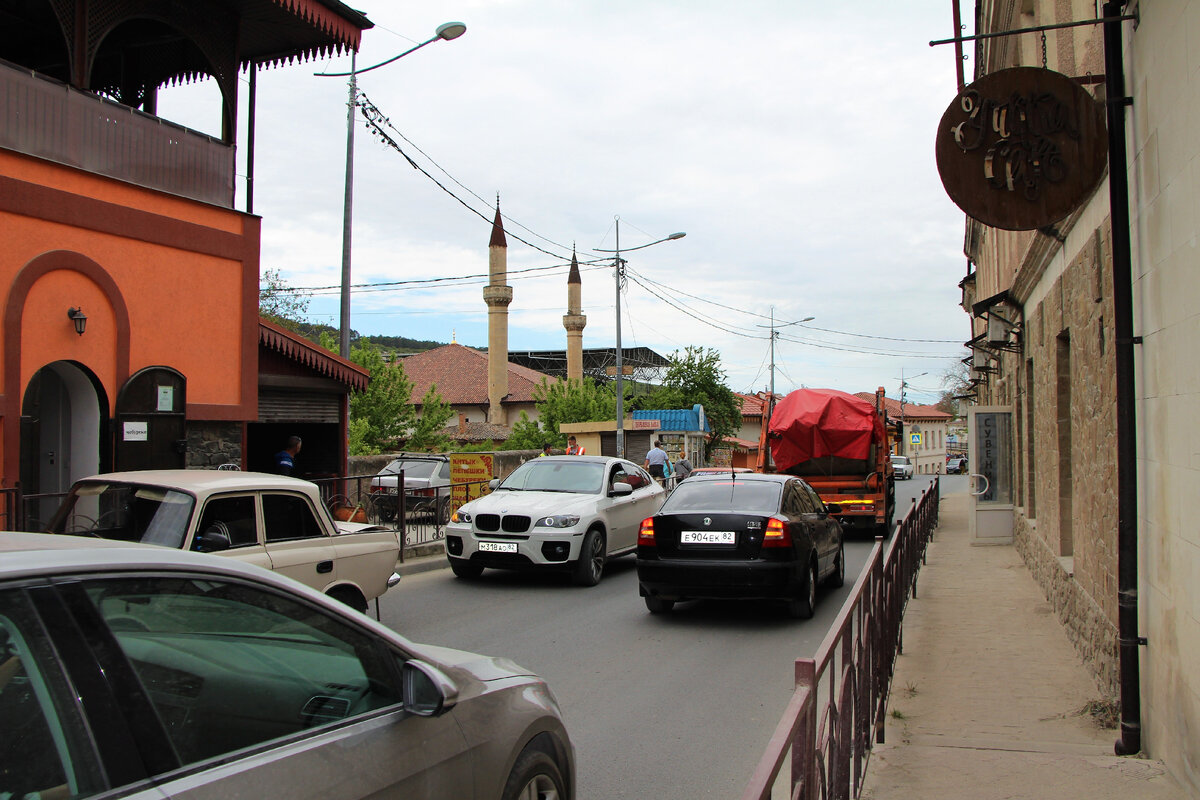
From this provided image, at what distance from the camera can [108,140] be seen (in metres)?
11.4

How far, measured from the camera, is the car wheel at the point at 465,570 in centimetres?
1201

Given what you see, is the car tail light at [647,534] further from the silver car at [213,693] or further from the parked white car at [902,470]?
the parked white car at [902,470]

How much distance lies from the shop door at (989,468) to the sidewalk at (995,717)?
5.95 metres

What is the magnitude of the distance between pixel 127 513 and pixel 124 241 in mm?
6422

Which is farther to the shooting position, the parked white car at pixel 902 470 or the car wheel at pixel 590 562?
the parked white car at pixel 902 470

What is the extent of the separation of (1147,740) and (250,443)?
54.8 ft

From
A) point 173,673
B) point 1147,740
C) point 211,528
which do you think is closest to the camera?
point 173,673

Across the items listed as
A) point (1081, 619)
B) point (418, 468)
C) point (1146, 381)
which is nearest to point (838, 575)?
point (1081, 619)

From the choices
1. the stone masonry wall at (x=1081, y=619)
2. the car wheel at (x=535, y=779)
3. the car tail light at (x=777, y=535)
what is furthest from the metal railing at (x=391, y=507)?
the car wheel at (x=535, y=779)

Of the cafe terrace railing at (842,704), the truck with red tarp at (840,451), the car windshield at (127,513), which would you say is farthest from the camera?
the truck with red tarp at (840,451)

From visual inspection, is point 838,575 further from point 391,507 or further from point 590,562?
point 391,507

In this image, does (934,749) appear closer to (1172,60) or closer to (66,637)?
(1172,60)

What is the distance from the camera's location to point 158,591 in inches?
91.0

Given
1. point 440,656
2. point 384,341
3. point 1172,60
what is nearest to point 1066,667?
point 1172,60
